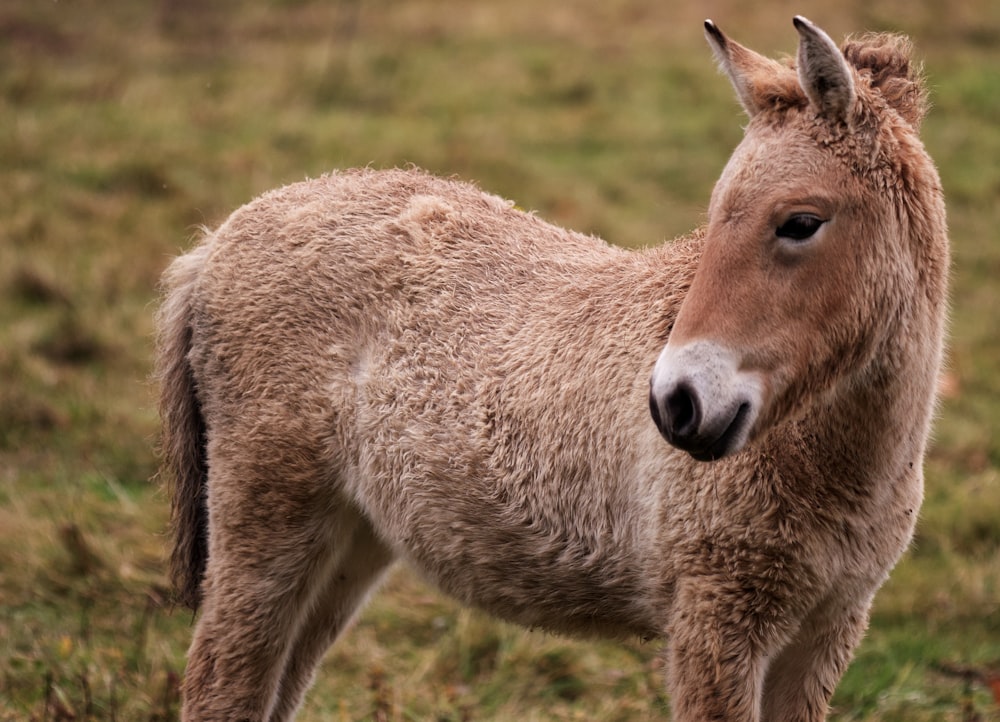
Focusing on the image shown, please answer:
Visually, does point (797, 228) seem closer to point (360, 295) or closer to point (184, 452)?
point (360, 295)

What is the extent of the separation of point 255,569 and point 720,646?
1.76 m

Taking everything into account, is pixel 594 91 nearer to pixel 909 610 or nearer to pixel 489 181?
pixel 489 181

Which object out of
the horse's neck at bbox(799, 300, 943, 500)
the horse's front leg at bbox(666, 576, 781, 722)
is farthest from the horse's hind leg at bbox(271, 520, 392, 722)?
the horse's neck at bbox(799, 300, 943, 500)

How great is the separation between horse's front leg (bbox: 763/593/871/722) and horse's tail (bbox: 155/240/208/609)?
7.18 ft

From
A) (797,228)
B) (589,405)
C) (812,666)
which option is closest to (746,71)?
(797,228)

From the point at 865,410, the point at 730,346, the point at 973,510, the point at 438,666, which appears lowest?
the point at 438,666

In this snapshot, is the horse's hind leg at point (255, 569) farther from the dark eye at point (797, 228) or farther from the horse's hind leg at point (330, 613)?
the dark eye at point (797, 228)

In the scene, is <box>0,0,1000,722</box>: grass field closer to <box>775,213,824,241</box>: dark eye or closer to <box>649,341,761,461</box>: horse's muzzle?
<box>649,341,761,461</box>: horse's muzzle

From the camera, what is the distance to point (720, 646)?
3297 millimetres

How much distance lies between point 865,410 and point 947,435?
4.83 m

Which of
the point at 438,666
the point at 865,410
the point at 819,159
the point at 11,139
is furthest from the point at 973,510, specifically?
the point at 11,139

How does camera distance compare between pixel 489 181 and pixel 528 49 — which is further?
pixel 528 49

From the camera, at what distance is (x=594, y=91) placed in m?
12.6

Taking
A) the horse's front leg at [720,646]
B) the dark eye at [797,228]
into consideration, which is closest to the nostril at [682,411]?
the dark eye at [797,228]
